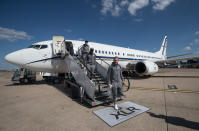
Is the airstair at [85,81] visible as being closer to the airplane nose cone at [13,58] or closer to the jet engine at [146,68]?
the airplane nose cone at [13,58]

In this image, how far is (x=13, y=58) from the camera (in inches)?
273

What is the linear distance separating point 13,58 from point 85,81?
625cm

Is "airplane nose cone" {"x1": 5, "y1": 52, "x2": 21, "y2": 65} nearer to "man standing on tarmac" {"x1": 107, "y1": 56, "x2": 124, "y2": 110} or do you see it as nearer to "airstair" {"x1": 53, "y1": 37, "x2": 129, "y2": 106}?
"airstair" {"x1": 53, "y1": 37, "x2": 129, "y2": 106}

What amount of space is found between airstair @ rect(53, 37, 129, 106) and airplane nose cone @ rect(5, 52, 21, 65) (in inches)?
103

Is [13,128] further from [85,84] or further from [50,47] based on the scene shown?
[50,47]

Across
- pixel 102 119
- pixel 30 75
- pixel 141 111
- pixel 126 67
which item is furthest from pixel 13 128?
pixel 126 67

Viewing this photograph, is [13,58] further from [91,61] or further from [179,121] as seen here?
[179,121]

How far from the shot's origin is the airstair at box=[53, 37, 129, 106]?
4207 mm

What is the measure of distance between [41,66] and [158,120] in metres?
7.99

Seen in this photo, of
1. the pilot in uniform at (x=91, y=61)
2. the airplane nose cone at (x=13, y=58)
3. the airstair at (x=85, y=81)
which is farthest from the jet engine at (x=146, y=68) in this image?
the airplane nose cone at (x=13, y=58)

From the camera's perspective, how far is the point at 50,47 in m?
7.80

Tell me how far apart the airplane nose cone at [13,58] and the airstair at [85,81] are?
262cm

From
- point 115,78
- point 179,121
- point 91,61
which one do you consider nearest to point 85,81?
point 115,78

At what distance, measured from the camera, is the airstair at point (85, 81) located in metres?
4.21
